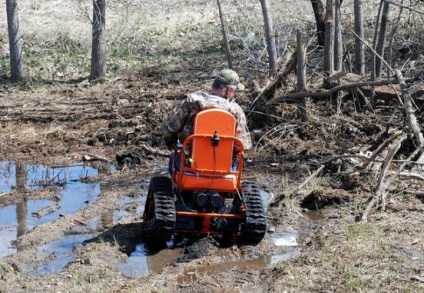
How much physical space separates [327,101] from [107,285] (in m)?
7.43

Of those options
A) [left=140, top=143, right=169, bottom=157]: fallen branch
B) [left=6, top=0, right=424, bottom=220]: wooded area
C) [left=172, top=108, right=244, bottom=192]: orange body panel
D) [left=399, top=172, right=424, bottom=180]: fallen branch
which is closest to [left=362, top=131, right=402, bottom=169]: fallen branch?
[left=6, top=0, right=424, bottom=220]: wooded area

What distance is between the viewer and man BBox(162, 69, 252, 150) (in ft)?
27.4

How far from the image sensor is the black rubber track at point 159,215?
8.12m

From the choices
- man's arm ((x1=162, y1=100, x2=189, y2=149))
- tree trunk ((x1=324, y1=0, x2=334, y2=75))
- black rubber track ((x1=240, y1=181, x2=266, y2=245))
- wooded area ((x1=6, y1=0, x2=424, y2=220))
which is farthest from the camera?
tree trunk ((x1=324, y1=0, x2=334, y2=75))

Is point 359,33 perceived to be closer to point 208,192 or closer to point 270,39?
point 270,39

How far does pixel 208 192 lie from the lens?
832 cm

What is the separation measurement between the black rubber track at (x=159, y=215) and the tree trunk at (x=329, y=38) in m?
5.74

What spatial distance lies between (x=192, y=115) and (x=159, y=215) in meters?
1.08

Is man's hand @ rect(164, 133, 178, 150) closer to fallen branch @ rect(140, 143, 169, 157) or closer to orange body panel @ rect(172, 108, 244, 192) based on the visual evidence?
orange body panel @ rect(172, 108, 244, 192)

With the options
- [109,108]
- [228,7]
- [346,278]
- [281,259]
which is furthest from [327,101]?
[228,7]

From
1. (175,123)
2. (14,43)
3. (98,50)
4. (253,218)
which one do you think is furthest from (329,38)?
(14,43)

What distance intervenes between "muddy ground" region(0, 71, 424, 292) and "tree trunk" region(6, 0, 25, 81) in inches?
53.4

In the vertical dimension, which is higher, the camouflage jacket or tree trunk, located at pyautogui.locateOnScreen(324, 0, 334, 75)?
tree trunk, located at pyautogui.locateOnScreen(324, 0, 334, 75)

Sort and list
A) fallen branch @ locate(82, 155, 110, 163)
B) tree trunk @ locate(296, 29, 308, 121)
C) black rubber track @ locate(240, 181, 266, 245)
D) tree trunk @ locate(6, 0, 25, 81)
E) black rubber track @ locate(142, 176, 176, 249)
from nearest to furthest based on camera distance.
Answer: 1. black rubber track @ locate(142, 176, 176, 249)
2. black rubber track @ locate(240, 181, 266, 245)
3. fallen branch @ locate(82, 155, 110, 163)
4. tree trunk @ locate(296, 29, 308, 121)
5. tree trunk @ locate(6, 0, 25, 81)
